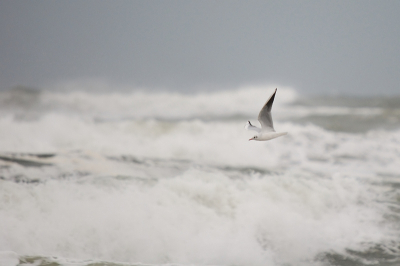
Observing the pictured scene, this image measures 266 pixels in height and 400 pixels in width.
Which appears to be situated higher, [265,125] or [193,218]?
[265,125]

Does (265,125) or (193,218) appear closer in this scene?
(265,125)

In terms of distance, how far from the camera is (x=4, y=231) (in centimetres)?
967

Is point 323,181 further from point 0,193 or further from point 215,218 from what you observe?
point 0,193

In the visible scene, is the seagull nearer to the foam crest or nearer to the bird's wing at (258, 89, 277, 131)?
the bird's wing at (258, 89, 277, 131)

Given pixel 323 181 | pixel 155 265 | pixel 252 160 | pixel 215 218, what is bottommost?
pixel 155 265

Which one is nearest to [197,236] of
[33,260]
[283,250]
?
[283,250]

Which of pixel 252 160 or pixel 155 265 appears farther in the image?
pixel 252 160

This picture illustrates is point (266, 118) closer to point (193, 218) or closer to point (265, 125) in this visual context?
point (265, 125)

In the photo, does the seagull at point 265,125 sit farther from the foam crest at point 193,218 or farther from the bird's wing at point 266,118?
the foam crest at point 193,218

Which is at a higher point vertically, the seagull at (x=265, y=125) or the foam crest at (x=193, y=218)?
the seagull at (x=265, y=125)

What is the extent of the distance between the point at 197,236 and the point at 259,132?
4.63 m

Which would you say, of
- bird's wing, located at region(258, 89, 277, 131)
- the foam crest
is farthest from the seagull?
the foam crest

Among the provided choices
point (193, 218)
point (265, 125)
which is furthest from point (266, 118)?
point (193, 218)

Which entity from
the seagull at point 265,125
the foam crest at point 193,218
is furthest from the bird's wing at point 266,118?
the foam crest at point 193,218
